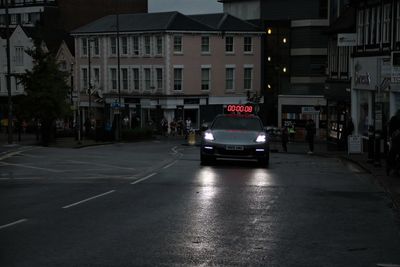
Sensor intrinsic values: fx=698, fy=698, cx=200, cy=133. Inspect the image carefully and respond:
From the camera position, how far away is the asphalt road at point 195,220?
833 cm

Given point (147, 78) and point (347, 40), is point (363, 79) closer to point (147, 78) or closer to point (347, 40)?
point (347, 40)

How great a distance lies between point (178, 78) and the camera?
214 feet

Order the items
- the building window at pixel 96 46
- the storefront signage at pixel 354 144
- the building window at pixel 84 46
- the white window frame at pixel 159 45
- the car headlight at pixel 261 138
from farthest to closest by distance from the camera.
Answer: the building window at pixel 84 46
the building window at pixel 96 46
the white window frame at pixel 159 45
the storefront signage at pixel 354 144
the car headlight at pixel 261 138

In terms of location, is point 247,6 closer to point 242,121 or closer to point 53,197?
point 242,121

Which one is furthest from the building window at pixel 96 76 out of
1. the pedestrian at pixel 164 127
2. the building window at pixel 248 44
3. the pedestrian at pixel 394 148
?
the pedestrian at pixel 394 148

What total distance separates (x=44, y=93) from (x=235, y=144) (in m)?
22.8

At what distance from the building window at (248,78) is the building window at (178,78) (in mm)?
6416

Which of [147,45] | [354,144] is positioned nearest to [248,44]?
[147,45]

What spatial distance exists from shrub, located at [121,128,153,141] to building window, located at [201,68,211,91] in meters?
14.6

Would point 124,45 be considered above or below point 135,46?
above

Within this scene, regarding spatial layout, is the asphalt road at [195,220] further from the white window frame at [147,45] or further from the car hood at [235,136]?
the white window frame at [147,45]

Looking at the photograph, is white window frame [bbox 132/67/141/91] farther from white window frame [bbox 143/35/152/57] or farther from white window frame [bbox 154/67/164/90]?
white window frame [bbox 154/67/164/90]

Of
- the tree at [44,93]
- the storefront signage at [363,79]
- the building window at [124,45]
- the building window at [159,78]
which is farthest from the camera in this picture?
the building window at [124,45]

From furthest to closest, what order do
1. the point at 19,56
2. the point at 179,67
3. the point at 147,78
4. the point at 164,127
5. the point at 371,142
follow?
1. the point at 19,56
2. the point at 147,78
3. the point at 179,67
4. the point at 164,127
5. the point at 371,142
